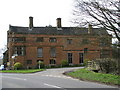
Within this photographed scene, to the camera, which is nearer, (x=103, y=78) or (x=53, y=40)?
(x=103, y=78)

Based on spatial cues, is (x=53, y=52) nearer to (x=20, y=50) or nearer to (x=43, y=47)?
(x=43, y=47)

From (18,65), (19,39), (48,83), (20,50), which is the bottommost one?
(18,65)

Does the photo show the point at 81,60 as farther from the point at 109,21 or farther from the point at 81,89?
the point at 81,89

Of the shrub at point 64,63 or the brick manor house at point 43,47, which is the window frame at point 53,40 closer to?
the brick manor house at point 43,47

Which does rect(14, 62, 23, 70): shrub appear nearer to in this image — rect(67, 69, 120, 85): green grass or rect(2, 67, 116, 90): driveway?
rect(2, 67, 116, 90): driveway

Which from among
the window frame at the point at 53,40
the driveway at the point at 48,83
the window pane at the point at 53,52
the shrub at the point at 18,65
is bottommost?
the shrub at the point at 18,65

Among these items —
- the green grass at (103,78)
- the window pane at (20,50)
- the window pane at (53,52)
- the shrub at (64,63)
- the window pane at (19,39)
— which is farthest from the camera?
the window pane at (53,52)

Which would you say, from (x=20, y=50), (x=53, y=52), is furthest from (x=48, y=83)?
(x=53, y=52)

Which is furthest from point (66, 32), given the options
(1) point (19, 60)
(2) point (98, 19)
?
(2) point (98, 19)

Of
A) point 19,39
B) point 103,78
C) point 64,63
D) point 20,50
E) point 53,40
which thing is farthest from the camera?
point 53,40

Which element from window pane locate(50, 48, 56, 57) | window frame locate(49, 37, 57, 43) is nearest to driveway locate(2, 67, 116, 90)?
window pane locate(50, 48, 56, 57)

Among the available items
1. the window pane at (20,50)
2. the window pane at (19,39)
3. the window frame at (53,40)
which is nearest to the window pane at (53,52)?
the window frame at (53,40)

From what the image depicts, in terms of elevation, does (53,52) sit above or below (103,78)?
above

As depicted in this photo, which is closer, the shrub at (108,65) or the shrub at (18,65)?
the shrub at (108,65)
